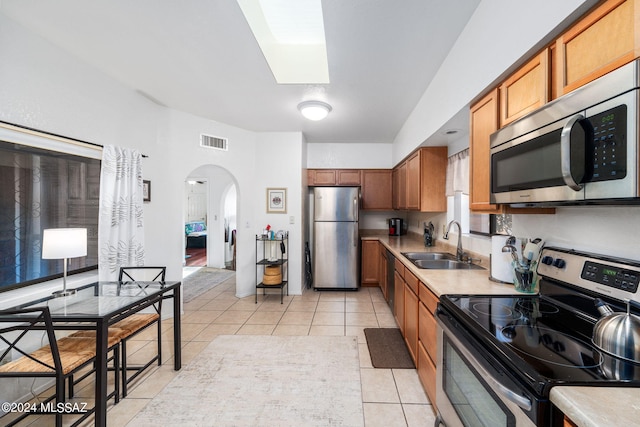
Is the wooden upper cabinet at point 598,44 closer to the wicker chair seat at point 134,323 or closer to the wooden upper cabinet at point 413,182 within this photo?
the wooden upper cabinet at point 413,182

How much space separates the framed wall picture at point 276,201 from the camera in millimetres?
4227

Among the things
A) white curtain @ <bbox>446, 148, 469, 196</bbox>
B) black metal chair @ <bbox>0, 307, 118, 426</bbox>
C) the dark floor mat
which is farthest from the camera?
white curtain @ <bbox>446, 148, 469, 196</bbox>

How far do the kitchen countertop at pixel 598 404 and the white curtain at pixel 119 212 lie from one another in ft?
10.5

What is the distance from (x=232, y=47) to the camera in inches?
81.8

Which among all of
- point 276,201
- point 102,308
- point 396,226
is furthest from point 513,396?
point 396,226

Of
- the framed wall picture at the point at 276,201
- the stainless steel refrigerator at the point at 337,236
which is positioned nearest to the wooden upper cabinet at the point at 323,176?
the stainless steel refrigerator at the point at 337,236

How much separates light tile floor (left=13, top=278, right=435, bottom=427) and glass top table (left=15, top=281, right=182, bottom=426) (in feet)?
1.22

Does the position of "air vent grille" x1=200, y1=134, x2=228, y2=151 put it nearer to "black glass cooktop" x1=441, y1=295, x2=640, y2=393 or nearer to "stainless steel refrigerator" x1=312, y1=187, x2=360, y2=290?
"stainless steel refrigerator" x1=312, y1=187, x2=360, y2=290

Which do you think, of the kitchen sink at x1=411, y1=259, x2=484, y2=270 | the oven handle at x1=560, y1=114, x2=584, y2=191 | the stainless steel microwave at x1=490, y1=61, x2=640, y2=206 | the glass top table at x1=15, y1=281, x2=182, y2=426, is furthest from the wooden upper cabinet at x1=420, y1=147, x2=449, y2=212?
the glass top table at x1=15, y1=281, x2=182, y2=426

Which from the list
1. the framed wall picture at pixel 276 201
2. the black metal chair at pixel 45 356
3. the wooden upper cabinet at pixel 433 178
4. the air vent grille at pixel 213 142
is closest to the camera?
the black metal chair at pixel 45 356

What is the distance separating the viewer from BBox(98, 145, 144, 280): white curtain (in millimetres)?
2508

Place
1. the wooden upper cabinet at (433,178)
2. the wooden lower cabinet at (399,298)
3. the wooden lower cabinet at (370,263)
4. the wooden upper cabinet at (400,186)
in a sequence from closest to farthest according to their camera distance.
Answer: the wooden lower cabinet at (399,298)
the wooden upper cabinet at (433,178)
the wooden upper cabinet at (400,186)
the wooden lower cabinet at (370,263)

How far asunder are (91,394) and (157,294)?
2.81 ft

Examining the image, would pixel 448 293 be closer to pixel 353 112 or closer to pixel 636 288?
pixel 636 288
